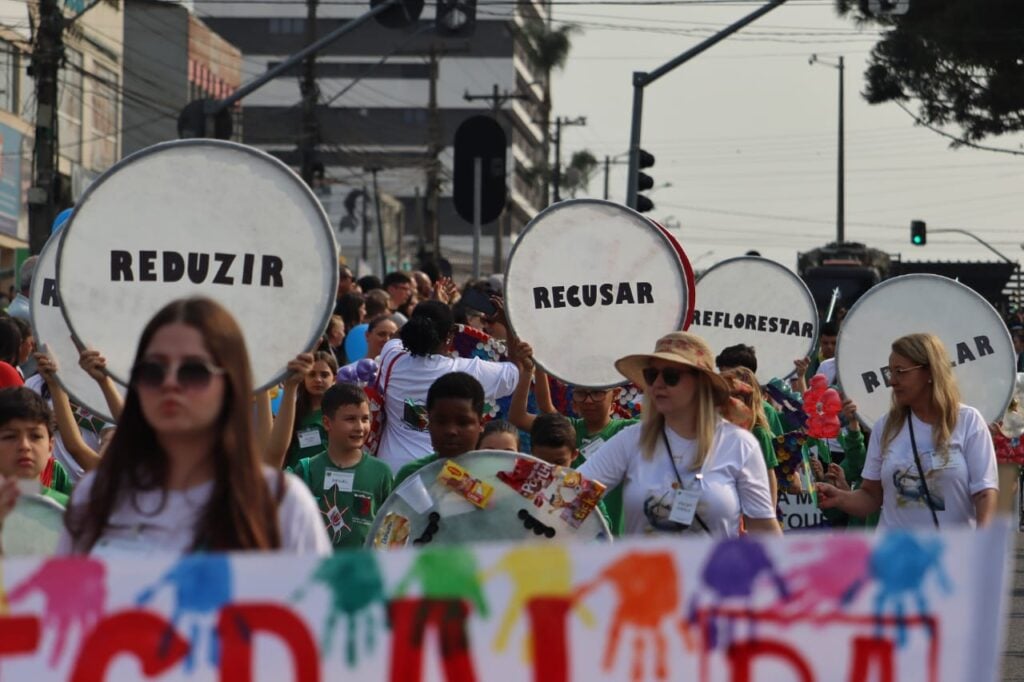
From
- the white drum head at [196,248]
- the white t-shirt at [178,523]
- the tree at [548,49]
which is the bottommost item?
the white t-shirt at [178,523]

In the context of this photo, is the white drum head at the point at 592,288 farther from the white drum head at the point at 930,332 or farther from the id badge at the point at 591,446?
the white drum head at the point at 930,332

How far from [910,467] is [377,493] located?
204 centimetres

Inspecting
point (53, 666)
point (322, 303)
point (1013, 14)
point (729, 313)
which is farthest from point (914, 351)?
point (1013, 14)

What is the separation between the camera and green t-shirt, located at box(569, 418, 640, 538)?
673cm

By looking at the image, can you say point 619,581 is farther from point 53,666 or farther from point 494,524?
point 494,524

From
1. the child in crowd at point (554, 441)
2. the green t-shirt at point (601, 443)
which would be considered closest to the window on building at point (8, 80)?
the green t-shirt at point (601, 443)

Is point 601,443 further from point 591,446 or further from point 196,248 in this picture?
point 196,248

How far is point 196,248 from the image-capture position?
6.02 m

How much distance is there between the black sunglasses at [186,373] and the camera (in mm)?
3908

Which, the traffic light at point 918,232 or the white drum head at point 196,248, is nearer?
the white drum head at point 196,248

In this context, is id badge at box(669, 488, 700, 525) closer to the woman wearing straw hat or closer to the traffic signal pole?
the woman wearing straw hat

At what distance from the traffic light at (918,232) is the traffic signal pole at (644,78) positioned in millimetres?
29477

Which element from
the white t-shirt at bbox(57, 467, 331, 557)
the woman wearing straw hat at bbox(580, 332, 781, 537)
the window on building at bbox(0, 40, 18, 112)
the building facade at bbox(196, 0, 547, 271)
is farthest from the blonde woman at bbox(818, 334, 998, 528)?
the building facade at bbox(196, 0, 547, 271)

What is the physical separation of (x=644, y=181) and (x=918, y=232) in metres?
29.9
